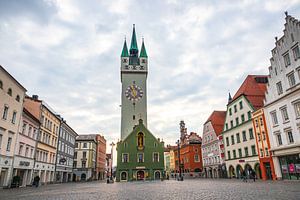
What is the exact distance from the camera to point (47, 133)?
42.5m

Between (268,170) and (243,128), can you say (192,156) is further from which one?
(268,170)

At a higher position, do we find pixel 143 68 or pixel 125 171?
pixel 143 68

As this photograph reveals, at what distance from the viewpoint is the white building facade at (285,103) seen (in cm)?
2900

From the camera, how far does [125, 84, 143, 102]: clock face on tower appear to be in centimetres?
6857

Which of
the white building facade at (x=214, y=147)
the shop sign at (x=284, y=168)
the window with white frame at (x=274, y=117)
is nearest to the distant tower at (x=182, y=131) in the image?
the white building facade at (x=214, y=147)

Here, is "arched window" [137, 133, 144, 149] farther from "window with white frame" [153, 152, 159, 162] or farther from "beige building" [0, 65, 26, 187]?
"beige building" [0, 65, 26, 187]

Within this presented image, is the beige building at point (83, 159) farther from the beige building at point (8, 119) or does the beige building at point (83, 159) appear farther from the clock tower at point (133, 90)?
the beige building at point (8, 119)

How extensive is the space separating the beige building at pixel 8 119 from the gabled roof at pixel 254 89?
35.5 m

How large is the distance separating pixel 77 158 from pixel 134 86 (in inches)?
1182

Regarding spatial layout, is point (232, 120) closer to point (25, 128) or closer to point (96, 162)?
point (25, 128)

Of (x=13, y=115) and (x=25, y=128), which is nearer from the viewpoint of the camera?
(x=13, y=115)

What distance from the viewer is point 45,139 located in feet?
137

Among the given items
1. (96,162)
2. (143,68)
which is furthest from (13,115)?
(96,162)

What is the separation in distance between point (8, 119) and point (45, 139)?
598 inches
